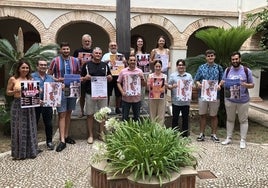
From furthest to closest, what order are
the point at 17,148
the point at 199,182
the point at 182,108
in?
the point at 182,108
the point at 17,148
the point at 199,182

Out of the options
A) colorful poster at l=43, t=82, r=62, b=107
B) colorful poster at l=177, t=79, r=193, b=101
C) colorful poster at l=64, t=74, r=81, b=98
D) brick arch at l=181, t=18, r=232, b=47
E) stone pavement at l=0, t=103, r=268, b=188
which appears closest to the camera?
stone pavement at l=0, t=103, r=268, b=188

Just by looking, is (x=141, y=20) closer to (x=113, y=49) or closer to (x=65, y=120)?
(x=113, y=49)

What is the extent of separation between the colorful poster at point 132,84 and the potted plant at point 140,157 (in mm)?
1666

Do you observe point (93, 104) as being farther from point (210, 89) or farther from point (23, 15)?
point (23, 15)

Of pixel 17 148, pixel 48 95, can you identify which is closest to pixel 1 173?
pixel 17 148

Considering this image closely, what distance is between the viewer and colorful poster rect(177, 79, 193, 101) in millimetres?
6480

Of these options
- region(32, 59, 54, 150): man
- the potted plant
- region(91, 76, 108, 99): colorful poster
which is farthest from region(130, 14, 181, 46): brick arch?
the potted plant

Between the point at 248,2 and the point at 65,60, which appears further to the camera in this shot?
the point at 248,2

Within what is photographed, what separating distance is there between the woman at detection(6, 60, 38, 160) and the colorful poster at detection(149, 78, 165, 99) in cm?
225

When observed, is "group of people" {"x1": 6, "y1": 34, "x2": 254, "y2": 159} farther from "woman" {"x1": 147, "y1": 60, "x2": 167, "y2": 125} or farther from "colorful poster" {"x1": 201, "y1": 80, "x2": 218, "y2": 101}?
"colorful poster" {"x1": 201, "y1": 80, "x2": 218, "y2": 101}

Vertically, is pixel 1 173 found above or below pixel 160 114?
below

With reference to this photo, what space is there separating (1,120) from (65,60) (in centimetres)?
261

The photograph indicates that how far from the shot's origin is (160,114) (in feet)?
21.9

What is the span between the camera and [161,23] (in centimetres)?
1314
